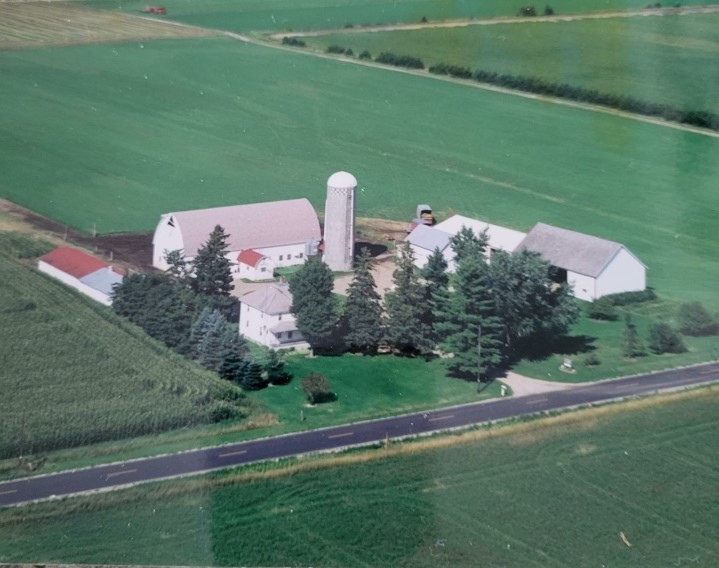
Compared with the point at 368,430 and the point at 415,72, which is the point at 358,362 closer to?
the point at 368,430

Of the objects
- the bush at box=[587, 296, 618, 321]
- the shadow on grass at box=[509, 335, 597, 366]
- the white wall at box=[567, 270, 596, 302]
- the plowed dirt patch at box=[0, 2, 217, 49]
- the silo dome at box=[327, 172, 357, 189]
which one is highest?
the plowed dirt patch at box=[0, 2, 217, 49]

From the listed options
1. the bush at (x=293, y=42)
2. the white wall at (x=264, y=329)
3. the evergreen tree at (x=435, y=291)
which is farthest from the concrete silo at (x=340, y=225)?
the bush at (x=293, y=42)

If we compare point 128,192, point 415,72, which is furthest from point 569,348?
point 415,72

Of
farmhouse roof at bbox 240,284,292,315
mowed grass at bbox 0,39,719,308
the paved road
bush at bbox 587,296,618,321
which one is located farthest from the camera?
mowed grass at bbox 0,39,719,308

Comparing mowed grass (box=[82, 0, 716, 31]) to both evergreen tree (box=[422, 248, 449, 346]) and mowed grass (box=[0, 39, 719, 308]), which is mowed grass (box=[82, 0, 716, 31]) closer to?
mowed grass (box=[0, 39, 719, 308])

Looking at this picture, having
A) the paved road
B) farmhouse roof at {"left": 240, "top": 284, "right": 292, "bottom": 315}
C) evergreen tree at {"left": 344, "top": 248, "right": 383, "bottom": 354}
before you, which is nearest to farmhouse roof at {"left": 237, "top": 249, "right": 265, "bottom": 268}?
farmhouse roof at {"left": 240, "top": 284, "right": 292, "bottom": 315}

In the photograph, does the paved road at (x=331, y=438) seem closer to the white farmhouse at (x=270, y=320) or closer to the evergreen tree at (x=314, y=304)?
the evergreen tree at (x=314, y=304)
